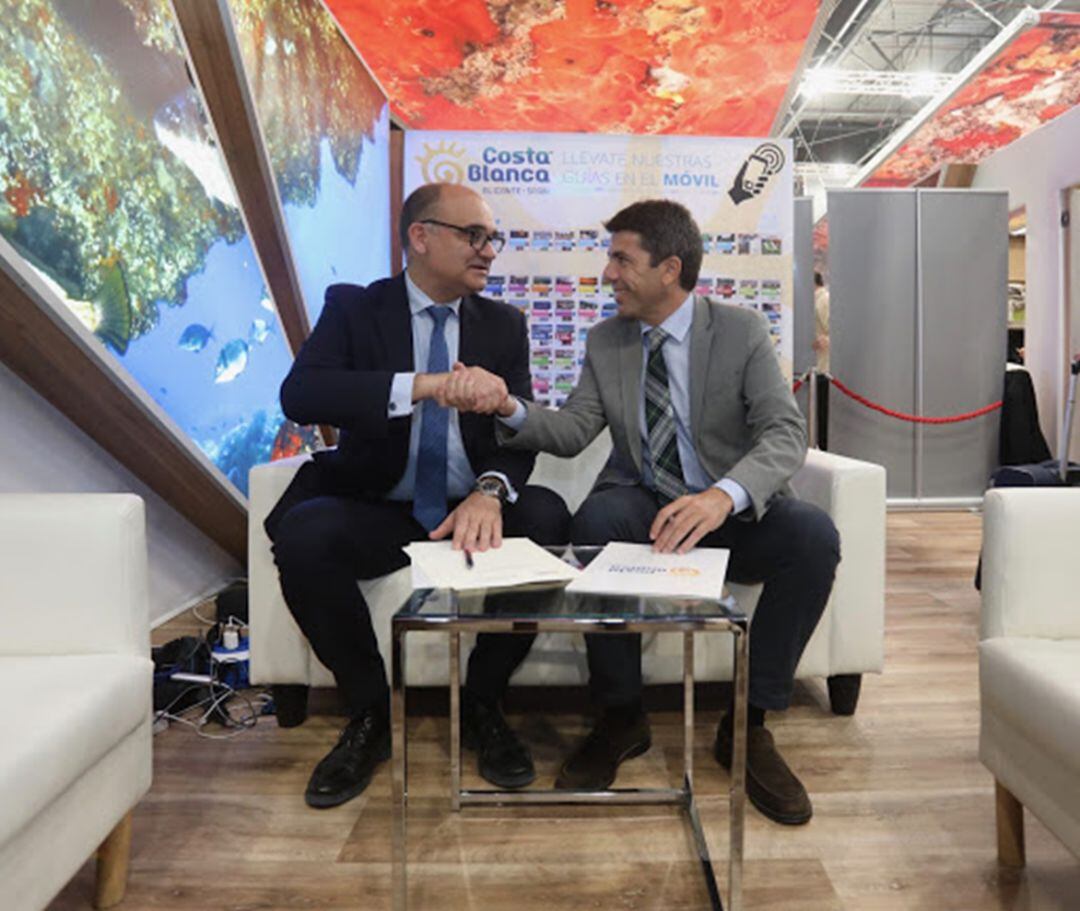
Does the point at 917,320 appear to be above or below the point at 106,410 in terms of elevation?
above

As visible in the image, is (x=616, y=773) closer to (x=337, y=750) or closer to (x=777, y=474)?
(x=337, y=750)

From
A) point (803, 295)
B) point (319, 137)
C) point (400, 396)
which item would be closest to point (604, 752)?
point (400, 396)

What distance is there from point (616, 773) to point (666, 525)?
1.96ft

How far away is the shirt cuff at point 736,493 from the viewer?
5.21 feet

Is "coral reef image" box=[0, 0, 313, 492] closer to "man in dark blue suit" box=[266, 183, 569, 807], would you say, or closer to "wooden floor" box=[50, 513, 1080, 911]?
"man in dark blue suit" box=[266, 183, 569, 807]

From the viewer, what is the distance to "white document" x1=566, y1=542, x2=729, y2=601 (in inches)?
48.1

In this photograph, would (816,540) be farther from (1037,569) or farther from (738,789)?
(738,789)

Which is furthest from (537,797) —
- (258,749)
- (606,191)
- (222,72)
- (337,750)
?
(606,191)

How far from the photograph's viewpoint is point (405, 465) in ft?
6.26

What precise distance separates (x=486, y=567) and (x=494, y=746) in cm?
56

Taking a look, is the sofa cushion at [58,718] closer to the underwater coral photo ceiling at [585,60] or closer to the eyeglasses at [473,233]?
the eyeglasses at [473,233]

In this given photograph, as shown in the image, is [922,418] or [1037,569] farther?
[922,418]

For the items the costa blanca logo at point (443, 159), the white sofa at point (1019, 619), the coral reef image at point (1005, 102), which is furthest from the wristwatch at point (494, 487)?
the coral reef image at point (1005, 102)

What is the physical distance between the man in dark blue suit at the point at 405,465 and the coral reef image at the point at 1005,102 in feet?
21.3
